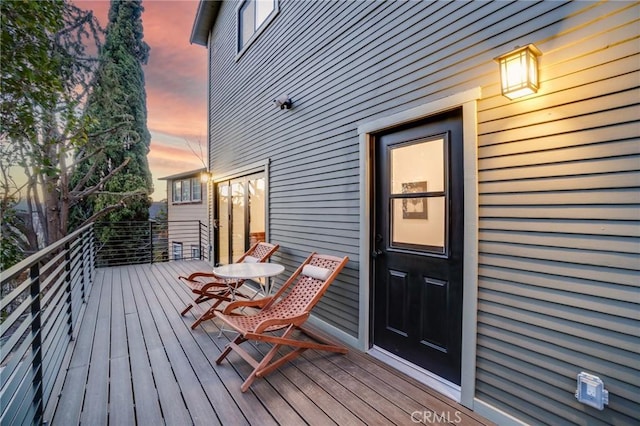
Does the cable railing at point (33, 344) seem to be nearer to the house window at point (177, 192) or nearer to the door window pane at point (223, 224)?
the door window pane at point (223, 224)

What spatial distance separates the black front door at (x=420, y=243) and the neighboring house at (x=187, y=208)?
9.01 m

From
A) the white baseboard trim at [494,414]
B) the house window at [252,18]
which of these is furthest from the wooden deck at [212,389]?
the house window at [252,18]

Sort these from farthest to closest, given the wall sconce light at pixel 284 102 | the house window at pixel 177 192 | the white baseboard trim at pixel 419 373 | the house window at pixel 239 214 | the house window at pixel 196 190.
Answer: the house window at pixel 177 192
the house window at pixel 196 190
the house window at pixel 239 214
the wall sconce light at pixel 284 102
the white baseboard trim at pixel 419 373

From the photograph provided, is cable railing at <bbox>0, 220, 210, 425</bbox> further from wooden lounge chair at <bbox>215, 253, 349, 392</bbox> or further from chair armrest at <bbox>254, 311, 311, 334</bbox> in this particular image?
chair armrest at <bbox>254, 311, 311, 334</bbox>

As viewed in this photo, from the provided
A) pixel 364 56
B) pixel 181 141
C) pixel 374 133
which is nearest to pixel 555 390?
pixel 374 133

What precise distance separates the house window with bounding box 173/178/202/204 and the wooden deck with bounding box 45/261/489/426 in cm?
879

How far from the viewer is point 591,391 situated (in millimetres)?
1557

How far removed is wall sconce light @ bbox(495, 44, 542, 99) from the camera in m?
1.70

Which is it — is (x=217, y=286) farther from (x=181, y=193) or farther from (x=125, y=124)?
(x=181, y=193)

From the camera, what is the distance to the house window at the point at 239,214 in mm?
5223

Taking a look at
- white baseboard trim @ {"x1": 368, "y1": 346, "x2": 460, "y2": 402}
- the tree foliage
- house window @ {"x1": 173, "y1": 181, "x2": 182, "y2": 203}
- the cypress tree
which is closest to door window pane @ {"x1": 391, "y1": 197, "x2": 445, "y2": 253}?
white baseboard trim @ {"x1": 368, "y1": 346, "x2": 460, "y2": 402}

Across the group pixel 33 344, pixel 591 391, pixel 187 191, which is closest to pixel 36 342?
pixel 33 344

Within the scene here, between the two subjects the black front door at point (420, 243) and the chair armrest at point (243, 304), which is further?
the chair armrest at point (243, 304)

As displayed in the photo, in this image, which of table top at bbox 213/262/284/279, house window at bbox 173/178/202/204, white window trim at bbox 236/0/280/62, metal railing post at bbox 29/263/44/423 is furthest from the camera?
house window at bbox 173/178/202/204
